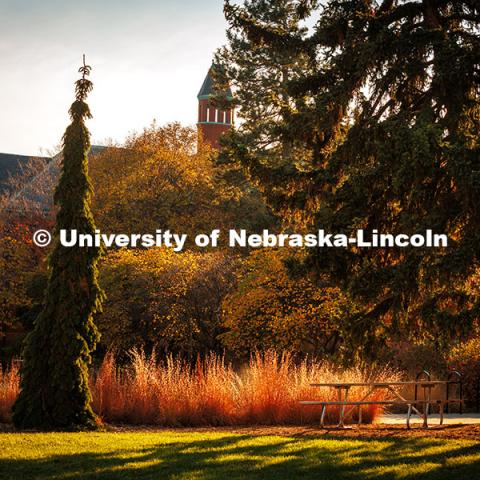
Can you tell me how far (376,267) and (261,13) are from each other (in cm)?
2674

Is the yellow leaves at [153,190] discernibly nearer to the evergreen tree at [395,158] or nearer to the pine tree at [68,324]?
the pine tree at [68,324]

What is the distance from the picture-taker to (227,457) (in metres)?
9.64

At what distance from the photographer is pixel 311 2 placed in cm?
1428

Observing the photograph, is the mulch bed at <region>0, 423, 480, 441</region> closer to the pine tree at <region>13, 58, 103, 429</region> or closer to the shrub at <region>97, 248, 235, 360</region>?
the pine tree at <region>13, 58, 103, 429</region>

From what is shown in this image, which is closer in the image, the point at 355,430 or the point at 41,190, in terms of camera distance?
the point at 355,430

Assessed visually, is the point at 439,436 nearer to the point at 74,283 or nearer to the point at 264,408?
the point at 264,408

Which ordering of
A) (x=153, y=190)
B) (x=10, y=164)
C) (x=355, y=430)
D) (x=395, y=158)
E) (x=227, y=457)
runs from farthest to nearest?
(x=10, y=164), (x=153, y=190), (x=355, y=430), (x=395, y=158), (x=227, y=457)

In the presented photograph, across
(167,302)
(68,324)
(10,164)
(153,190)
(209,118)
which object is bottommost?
(68,324)

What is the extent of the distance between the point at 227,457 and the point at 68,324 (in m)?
4.54

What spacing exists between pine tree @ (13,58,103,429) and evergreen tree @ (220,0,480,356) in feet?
9.36

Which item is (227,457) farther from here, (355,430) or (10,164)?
(10,164)

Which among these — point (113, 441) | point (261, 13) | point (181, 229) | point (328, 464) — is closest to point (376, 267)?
point (328, 464)

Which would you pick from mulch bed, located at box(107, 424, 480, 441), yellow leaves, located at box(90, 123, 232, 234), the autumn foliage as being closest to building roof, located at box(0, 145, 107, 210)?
yellow leaves, located at box(90, 123, 232, 234)

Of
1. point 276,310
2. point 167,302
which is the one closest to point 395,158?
point 276,310
